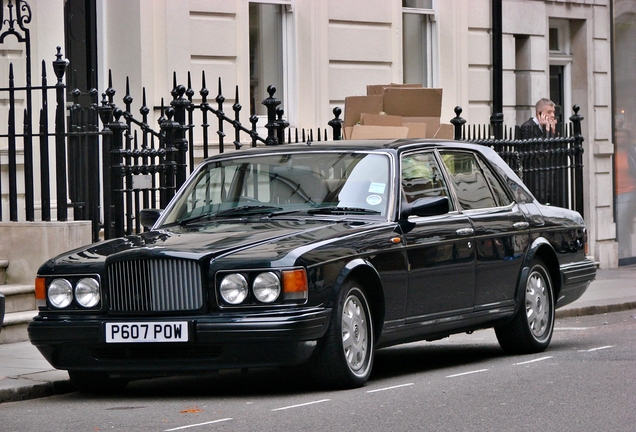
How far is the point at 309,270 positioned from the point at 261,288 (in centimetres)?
31

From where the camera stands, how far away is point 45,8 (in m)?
14.9

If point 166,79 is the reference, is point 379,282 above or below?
below

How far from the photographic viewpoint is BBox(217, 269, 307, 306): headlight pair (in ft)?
27.8

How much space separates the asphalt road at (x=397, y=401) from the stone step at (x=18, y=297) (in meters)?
2.39

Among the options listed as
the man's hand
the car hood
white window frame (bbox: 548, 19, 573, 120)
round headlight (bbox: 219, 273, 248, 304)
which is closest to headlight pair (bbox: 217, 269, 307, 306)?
round headlight (bbox: 219, 273, 248, 304)

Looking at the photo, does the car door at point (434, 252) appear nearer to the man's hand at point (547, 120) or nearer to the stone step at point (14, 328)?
the stone step at point (14, 328)

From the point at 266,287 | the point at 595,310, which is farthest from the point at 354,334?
the point at 595,310

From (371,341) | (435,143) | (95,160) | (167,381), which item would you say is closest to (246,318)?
(371,341)

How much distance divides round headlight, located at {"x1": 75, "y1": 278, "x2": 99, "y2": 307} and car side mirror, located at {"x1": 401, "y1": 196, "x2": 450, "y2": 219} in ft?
7.12

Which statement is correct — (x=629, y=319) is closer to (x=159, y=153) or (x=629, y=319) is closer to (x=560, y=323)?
(x=560, y=323)

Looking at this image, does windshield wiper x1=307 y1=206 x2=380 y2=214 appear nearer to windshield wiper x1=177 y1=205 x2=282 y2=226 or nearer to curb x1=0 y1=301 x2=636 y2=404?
windshield wiper x1=177 y1=205 x2=282 y2=226

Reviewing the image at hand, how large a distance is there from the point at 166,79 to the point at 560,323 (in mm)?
5284

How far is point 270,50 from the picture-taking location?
59.6 ft

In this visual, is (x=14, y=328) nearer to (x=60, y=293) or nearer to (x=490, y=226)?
(x=60, y=293)
